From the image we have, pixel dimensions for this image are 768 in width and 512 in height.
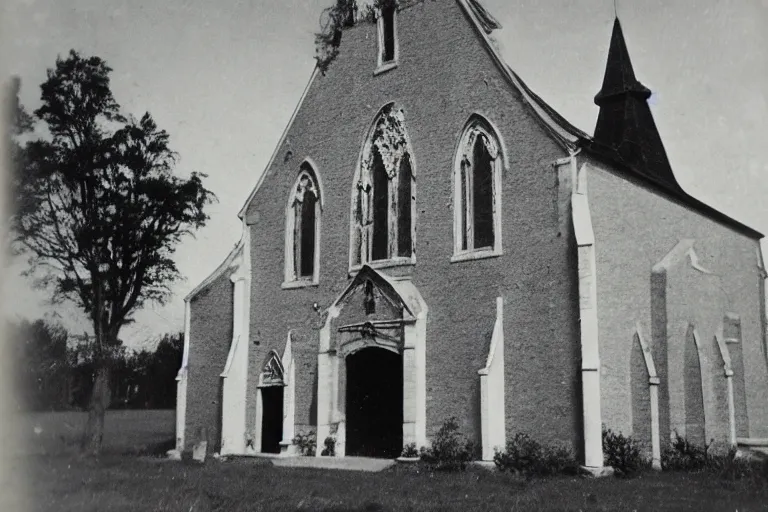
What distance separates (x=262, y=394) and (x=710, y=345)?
1239cm

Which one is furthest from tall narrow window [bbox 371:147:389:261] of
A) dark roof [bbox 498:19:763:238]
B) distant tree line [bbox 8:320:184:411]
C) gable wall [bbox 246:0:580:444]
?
dark roof [bbox 498:19:763:238]

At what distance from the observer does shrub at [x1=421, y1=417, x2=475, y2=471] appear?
1817 cm

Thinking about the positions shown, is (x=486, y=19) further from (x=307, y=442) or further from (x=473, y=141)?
(x=307, y=442)

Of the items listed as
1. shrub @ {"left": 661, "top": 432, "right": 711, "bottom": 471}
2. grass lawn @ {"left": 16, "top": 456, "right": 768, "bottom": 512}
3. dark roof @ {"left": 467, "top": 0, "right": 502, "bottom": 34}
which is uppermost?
dark roof @ {"left": 467, "top": 0, "right": 502, "bottom": 34}

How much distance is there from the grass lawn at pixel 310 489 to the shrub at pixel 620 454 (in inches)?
21.5

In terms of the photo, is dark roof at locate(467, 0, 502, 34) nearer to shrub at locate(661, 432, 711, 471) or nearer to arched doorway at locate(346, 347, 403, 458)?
arched doorway at locate(346, 347, 403, 458)

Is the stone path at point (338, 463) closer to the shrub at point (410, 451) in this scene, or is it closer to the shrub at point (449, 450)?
the shrub at point (410, 451)

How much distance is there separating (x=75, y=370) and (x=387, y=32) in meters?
13.5

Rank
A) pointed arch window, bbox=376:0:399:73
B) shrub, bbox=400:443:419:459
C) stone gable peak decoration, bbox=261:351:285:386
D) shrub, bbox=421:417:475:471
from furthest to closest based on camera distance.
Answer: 1. stone gable peak decoration, bbox=261:351:285:386
2. pointed arch window, bbox=376:0:399:73
3. shrub, bbox=400:443:419:459
4. shrub, bbox=421:417:475:471

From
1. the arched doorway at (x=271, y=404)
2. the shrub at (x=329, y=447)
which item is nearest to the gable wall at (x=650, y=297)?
the shrub at (x=329, y=447)

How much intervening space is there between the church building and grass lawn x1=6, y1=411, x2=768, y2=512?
237 centimetres

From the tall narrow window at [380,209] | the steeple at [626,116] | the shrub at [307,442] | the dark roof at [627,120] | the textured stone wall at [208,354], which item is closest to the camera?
the shrub at [307,442]

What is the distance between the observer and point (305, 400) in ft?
73.6

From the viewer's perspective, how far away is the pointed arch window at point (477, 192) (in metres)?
19.8
